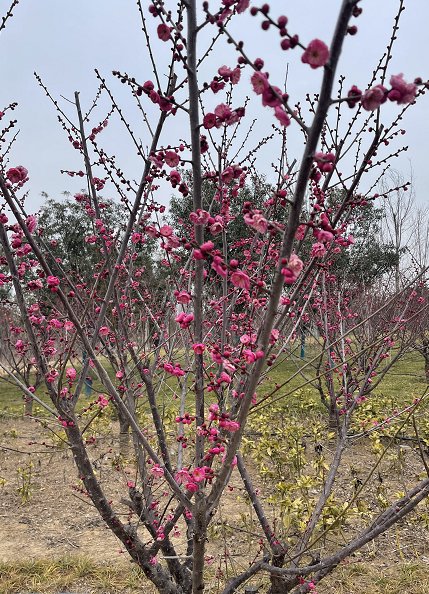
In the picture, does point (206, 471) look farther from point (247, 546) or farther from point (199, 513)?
point (247, 546)

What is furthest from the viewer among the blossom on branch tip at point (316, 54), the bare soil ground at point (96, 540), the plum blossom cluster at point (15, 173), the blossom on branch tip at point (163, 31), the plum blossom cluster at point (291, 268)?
the bare soil ground at point (96, 540)

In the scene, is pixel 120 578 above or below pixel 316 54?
below

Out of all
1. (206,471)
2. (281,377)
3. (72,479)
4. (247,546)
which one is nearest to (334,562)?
(206,471)

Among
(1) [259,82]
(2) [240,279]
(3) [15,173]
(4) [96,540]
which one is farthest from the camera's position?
(4) [96,540]

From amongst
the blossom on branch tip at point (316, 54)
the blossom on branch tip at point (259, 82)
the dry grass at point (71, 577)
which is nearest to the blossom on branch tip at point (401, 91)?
the blossom on branch tip at point (316, 54)

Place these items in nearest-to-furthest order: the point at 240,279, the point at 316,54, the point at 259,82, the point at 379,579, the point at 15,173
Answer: the point at 316,54 < the point at 259,82 < the point at 240,279 < the point at 15,173 < the point at 379,579

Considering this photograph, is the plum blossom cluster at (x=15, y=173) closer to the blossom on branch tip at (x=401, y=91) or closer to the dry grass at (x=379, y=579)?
the blossom on branch tip at (x=401, y=91)

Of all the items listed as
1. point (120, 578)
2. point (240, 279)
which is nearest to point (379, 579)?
point (120, 578)

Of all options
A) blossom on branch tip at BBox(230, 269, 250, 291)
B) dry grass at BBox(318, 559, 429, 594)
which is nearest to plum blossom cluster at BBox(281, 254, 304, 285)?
blossom on branch tip at BBox(230, 269, 250, 291)

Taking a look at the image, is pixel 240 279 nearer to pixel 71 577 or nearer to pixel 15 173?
pixel 15 173

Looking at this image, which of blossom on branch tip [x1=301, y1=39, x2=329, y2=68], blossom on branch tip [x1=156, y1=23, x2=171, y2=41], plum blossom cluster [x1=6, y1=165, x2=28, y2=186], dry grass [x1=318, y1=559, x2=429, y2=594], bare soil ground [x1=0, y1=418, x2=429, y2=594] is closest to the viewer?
blossom on branch tip [x1=301, y1=39, x2=329, y2=68]

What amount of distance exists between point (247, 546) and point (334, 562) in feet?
7.90

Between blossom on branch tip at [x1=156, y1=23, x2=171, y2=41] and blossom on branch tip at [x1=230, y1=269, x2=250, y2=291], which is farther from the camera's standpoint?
blossom on branch tip at [x1=156, y1=23, x2=171, y2=41]

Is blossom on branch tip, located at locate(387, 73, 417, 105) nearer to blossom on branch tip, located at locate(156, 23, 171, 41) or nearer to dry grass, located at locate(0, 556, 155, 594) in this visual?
blossom on branch tip, located at locate(156, 23, 171, 41)
